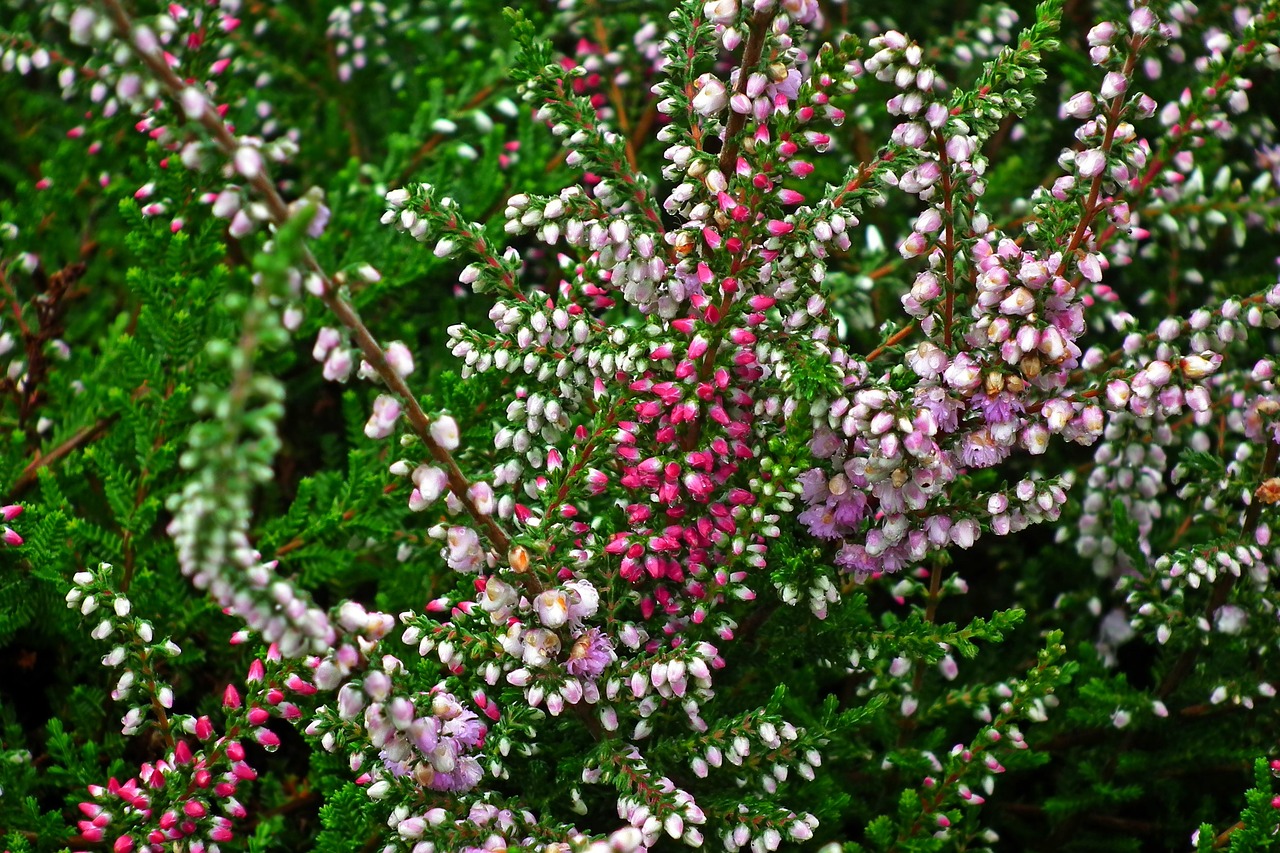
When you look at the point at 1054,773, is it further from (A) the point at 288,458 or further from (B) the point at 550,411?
(A) the point at 288,458

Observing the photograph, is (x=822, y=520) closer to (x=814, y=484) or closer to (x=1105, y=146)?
(x=814, y=484)

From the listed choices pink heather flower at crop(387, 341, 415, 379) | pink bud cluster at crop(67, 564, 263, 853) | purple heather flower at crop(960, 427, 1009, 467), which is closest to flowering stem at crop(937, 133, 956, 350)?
purple heather flower at crop(960, 427, 1009, 467)

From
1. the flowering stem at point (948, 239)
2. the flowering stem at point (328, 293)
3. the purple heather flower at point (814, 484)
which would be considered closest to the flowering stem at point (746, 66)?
the flowering stem at point (948, 239)

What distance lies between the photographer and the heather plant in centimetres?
119

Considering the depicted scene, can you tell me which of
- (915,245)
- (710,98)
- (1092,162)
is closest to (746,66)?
(710,98)

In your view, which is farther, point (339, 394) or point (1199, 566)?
point (339, 394)

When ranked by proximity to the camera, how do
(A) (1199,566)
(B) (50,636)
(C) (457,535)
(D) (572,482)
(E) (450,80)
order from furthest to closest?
(E) (450,80) < (B) (50,636) < (A) (1199,566) < (D) (572,482) < (C) (457,535)

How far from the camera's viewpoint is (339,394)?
2422mm

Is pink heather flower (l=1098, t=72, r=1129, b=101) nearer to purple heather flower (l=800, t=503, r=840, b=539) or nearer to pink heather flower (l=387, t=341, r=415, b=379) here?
purple heather flower (l=800, t=503, r=840, b=539)

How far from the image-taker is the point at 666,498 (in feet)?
4.25

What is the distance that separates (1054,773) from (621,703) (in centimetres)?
108

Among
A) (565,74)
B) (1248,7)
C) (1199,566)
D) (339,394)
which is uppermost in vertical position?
(1248,7)

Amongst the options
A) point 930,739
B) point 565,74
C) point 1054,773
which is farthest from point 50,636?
point 1054,773

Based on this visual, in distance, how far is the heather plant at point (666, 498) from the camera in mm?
1187
